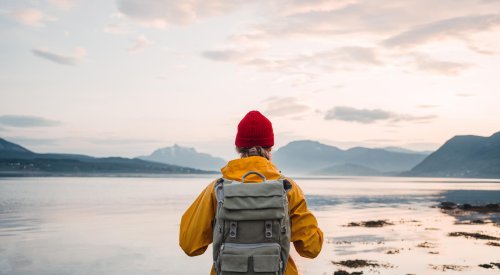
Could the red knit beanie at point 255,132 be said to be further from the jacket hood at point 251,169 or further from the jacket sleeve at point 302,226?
the jacket sleeve at point 302,226

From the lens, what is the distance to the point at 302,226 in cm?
420

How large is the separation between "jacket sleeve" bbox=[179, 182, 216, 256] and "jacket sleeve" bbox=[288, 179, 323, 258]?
2.18 ft

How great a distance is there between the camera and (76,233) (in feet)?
101

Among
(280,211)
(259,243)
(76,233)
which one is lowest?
(76,233)

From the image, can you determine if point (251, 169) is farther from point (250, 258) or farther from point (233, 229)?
point (250, 258)

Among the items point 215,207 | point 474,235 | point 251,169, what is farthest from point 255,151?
point 474,235

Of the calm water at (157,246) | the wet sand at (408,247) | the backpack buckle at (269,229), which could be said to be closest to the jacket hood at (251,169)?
the backpack buckle at (269,229)

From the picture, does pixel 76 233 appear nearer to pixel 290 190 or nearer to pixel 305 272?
pixel 305 272

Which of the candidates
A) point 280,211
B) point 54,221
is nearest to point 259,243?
point 280,211

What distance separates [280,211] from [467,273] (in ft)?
55.6

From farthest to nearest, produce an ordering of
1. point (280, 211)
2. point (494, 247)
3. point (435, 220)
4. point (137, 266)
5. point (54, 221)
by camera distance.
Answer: point (435, 220), point (54, 221), point (494, 247), point (137, 266), point (280, 211)

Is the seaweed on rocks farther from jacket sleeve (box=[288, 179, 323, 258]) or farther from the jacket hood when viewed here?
the jacket hood

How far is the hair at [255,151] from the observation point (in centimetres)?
437

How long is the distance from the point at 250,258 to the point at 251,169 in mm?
719
